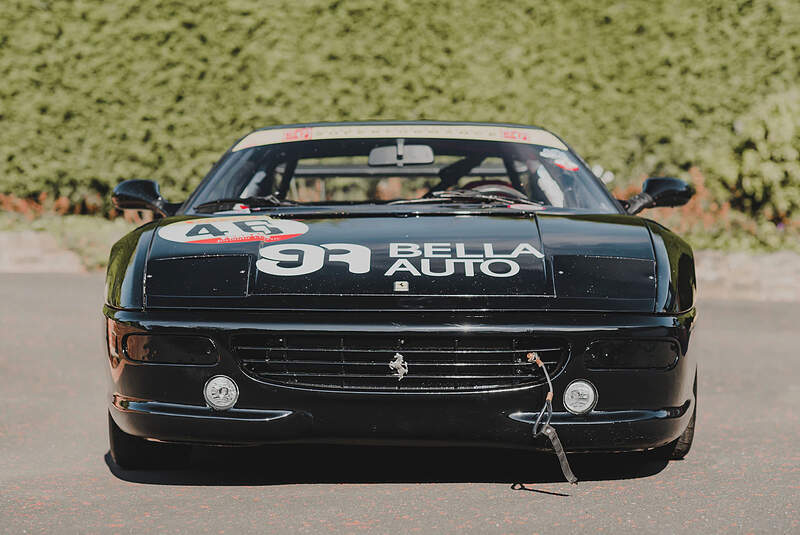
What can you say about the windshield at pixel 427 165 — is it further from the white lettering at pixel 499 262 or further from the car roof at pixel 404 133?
the white lettering at pixel 499 262

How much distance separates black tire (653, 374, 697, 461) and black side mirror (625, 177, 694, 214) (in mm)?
1234

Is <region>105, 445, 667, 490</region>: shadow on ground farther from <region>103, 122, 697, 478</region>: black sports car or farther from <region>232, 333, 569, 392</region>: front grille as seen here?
<region>232, 333, 569, 392</region>: front grille

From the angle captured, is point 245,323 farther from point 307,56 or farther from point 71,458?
point 307,56

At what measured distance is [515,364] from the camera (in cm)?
→ 363

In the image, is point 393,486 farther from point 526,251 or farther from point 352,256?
point 526,251

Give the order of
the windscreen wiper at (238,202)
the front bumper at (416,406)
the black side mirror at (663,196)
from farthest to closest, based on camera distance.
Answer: the black side mirror at (663,196) < the windscreen wiper at (238,202) < the front bumper at (416,406)

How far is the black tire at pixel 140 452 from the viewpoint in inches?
161

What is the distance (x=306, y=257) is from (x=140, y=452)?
952 mm

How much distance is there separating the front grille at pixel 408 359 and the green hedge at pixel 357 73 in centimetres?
815

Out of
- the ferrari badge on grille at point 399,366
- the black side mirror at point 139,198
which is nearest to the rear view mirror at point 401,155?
the black side mirror at point 139,198

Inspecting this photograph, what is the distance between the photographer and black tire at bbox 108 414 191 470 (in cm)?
408

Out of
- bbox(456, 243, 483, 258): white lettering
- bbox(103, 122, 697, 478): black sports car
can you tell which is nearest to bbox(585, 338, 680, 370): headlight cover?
bbox(103, 122, 697, 478): black sports car

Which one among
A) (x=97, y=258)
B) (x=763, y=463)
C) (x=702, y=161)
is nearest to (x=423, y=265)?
(x=763, y=463)

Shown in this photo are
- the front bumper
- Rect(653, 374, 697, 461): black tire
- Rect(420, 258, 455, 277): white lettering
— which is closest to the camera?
the front bumper
